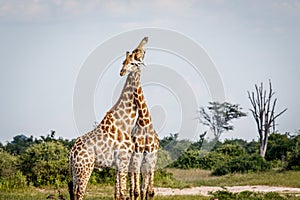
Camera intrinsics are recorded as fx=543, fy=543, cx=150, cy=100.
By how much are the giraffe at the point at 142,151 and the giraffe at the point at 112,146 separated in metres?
0.10

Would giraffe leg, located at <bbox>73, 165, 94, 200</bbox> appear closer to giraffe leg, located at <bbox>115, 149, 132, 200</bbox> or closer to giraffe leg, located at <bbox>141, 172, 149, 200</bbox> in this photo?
giraffe leg, located at <bbox>115, 149, 132, 200</bbox>

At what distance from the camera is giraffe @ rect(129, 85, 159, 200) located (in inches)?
330

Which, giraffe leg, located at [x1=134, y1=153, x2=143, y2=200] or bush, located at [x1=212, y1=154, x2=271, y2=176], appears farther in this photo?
bush, located at [x1=212, y1=154, x2=271, y2=176]

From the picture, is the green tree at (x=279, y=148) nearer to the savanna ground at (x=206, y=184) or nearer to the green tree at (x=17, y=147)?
the savanna ground at (x=206, y=184)

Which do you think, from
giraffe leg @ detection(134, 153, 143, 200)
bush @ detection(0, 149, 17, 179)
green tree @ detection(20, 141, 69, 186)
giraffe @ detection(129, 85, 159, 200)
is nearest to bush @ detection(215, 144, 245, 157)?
green tree @ detection(20, 141, 69, 186)

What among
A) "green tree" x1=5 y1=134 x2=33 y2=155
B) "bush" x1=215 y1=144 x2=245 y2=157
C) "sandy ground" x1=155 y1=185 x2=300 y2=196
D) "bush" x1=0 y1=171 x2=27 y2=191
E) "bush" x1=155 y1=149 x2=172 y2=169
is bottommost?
"sandy ground" x1=155 y1=185 x2=300 y2=196

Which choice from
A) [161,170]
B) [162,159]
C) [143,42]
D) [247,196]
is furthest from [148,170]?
[162,159]

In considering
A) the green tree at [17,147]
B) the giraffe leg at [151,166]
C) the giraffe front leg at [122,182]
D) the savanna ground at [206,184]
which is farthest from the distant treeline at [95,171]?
the giraffe front leg at [122,182]

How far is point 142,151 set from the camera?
8.40 m

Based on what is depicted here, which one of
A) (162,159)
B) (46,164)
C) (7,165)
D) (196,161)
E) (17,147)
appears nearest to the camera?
(46,164)

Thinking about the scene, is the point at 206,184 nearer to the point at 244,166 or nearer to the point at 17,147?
the point at 244,166

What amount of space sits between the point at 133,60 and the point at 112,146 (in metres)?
1.36

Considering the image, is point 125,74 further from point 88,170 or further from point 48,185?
point 48,185

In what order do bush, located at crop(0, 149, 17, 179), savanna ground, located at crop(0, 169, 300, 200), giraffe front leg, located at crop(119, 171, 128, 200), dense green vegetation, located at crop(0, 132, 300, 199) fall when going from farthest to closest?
bush, located at crop(0, 149, 17, 179), dense green vegetation, located at crop(0, 132, 300, 199), savanna ground, located at crop(0, 169, 300, 200), giraffe front leg, located at crop(119, 171, 128, 200)
